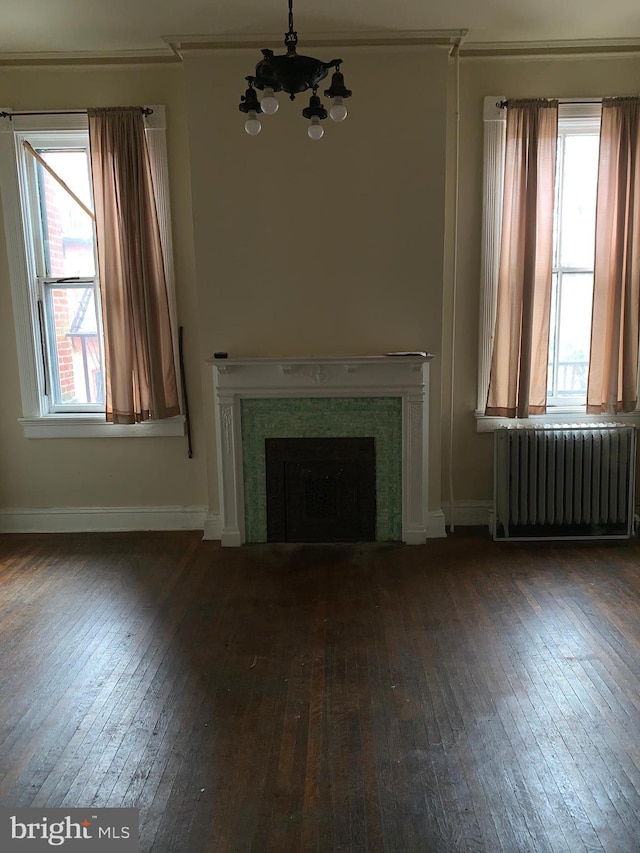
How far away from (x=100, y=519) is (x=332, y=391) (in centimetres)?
194

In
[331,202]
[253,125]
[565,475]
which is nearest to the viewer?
[253,125]

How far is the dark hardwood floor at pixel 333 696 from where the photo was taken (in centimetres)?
193

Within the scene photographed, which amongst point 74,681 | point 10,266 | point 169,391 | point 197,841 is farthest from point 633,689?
point 10,266

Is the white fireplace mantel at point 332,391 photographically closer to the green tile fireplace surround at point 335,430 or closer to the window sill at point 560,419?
the green tile fireplace surround at point 335,430

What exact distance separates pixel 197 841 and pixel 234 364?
8.68 ft

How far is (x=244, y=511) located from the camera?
4.18 m

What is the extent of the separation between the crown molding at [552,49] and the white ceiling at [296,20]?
0.03 metres

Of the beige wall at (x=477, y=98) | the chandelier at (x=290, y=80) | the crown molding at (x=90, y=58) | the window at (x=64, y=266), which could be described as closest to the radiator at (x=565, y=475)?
the beige wall at (x=477, y=98)

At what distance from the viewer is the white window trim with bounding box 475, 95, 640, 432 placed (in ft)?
13.2

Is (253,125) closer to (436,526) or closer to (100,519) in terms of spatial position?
(436,526)

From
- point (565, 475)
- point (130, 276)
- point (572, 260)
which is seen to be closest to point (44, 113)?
point (130, 276)

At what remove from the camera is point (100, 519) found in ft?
14.9

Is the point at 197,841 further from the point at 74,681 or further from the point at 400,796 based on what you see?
the point at 74,681

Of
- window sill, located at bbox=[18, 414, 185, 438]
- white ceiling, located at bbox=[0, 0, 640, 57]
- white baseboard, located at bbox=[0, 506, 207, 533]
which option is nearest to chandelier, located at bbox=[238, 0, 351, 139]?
white ceiling, located at bbox=[0, 0, 640, 57]
